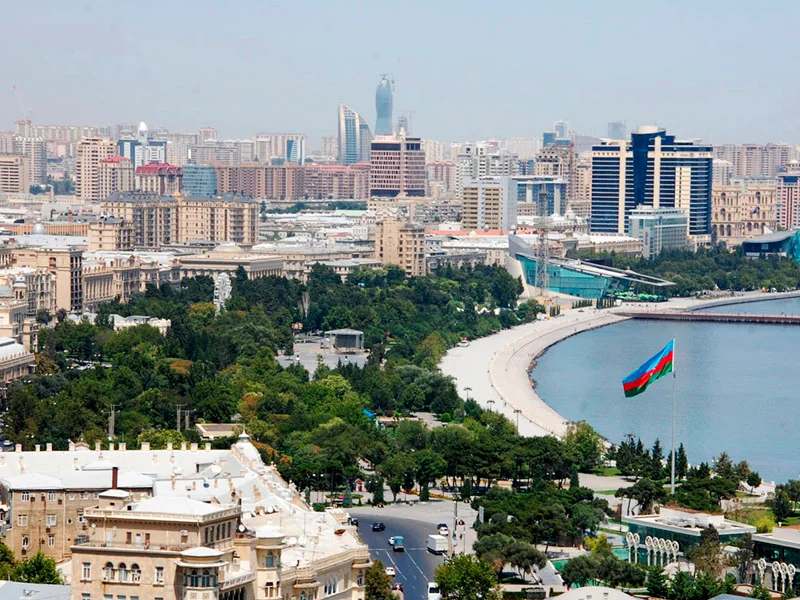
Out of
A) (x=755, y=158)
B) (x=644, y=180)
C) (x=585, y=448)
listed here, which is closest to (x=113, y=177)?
(x=644, y=180)

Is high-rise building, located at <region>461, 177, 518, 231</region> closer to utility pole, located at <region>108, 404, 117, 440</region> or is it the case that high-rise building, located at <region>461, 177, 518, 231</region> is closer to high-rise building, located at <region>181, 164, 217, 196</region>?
high-rise building, located at <region>181, 164, 217, 196</region>

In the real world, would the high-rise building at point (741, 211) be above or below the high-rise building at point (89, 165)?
below

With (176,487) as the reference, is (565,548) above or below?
below

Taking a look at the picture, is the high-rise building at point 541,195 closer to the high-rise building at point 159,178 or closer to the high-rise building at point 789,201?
the high-rise building at point 789,201

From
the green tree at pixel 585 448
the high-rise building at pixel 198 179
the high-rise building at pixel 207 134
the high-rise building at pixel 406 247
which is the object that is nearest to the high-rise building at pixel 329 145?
the high-rise building at pixel 207 134

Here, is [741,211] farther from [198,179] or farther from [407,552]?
[407,552]

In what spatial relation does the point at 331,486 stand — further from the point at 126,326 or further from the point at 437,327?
the point at 437,327

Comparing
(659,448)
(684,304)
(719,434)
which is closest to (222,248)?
(684,304)
